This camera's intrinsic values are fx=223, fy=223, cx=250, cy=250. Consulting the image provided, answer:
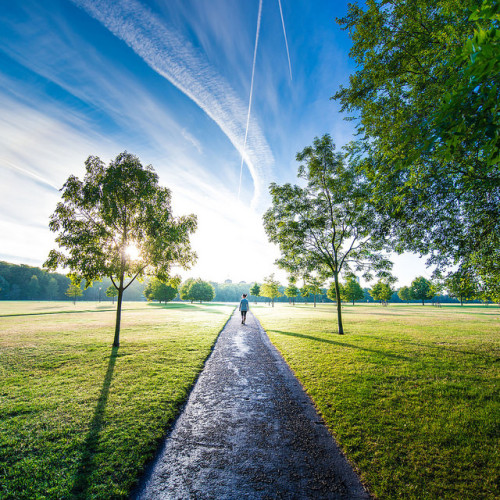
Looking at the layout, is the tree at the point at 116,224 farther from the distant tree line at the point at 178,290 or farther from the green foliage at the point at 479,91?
the distant tree line at the point at 178,290

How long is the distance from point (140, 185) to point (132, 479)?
10769 mm

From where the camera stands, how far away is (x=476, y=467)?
11.1 ft

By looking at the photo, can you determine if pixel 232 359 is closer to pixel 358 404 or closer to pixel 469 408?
pixel 358 404

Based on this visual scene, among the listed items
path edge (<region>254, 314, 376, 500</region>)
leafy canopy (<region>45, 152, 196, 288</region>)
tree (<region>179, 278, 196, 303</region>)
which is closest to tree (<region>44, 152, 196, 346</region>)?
leafy canopy (<region>45, 152, 196, 288</region>)

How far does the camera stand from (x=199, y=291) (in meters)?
76.3

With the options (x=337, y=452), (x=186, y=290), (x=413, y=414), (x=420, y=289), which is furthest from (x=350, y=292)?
(x=337, y=452)

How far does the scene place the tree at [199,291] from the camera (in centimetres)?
7544

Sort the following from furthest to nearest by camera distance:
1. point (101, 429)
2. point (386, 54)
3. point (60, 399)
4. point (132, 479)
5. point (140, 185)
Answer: point (140, 185) < point (386, 54) < point (60, 399) < point (101, 429) < point (132, 479)

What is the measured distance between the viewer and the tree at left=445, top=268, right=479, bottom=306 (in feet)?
30.5

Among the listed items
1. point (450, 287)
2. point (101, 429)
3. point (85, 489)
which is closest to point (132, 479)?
point (85, 489)

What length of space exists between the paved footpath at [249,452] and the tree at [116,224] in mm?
7225

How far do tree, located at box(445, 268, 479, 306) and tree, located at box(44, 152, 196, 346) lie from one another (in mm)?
12747

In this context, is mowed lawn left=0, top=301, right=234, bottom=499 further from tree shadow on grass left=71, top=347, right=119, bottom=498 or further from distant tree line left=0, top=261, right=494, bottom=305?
distant tree line left=0, top=261, right=494, bottom=305

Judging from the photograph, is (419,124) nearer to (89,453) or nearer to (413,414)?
(413,414)
